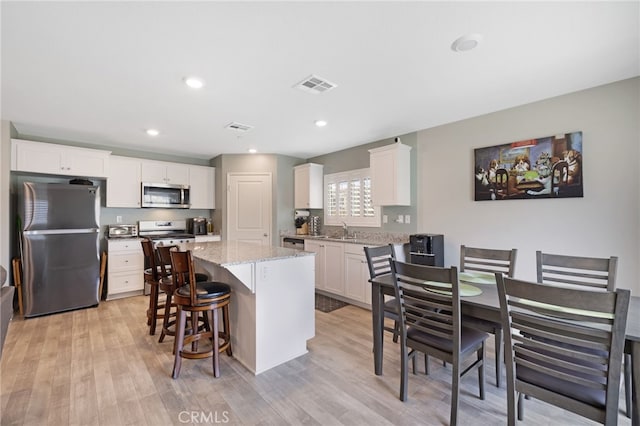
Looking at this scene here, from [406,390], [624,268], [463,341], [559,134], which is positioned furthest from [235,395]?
[559,134]

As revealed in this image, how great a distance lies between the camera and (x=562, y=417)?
72.0 inches

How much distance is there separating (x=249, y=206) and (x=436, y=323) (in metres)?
4.24

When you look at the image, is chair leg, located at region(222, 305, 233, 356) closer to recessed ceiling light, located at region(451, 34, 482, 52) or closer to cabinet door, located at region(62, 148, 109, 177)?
recessed ceiling light, located at region(451, 34, 482, 52)

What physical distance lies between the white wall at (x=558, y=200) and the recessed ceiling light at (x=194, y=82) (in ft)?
9.41

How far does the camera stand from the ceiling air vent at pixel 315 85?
8.08 ft

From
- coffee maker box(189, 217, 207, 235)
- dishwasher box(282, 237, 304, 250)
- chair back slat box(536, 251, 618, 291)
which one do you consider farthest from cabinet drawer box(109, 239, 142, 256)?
chair back slat box(536, 251, 618, 291)

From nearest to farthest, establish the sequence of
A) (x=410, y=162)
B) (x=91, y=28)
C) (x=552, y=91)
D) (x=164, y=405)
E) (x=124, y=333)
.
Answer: (x=91, y=28)
(x=164, y=405)
(x=552, y=91)
(x=124, y=333)
(x=410, y=162)

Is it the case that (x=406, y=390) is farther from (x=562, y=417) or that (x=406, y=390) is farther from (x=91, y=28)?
(x=91, y=28)

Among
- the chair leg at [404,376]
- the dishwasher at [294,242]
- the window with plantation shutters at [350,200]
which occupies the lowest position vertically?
the chair leg at [404,376]

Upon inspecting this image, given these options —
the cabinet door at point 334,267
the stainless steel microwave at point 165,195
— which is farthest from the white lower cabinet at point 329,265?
the stainless steel microwave at point 165,195

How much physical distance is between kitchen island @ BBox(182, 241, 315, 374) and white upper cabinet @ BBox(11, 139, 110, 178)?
3.02 meters

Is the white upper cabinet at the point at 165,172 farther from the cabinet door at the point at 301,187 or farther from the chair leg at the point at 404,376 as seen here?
the chair leg at the point at 404,376

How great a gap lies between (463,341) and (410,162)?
274 cm

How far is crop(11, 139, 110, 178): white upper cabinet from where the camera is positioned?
147 inches
